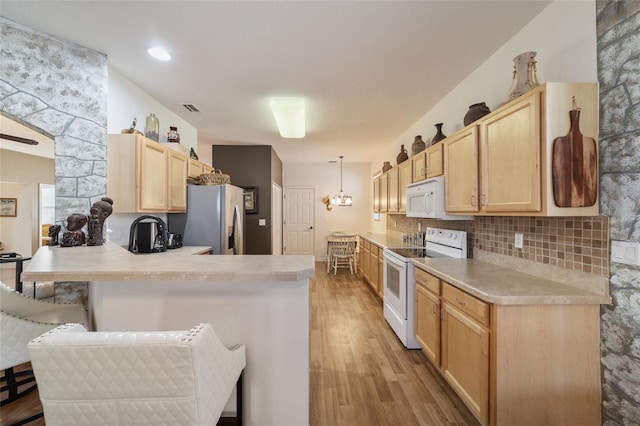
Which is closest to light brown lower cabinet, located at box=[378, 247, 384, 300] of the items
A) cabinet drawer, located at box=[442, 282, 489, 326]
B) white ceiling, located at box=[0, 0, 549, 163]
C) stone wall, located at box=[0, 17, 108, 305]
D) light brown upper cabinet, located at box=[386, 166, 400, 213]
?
light brown upper cabinet, located at box=[386, 166, 400, 213]

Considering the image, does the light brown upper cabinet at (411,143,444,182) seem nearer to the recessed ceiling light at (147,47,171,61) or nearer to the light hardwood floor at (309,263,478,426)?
the light hardwood floor at (309,263,478,426)

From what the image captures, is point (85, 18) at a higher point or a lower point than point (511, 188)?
higher

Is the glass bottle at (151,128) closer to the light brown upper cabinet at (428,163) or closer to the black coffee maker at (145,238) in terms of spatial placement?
the black coffee maker at (145,238)

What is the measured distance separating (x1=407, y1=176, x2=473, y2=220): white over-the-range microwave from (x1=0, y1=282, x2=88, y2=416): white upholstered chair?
112 inches

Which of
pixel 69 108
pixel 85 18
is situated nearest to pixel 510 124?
pixel 85 18

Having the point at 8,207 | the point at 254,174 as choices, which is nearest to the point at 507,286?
the point at 254,174

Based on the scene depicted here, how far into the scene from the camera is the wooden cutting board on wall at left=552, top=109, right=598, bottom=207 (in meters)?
1.40

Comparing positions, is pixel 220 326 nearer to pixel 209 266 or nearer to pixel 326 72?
pixel 209 266

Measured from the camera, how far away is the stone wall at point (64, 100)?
78.0 inches

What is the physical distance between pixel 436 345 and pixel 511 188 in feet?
4.22

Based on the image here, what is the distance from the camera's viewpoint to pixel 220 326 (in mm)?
1413

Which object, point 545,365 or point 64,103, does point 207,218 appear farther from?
point 545,365

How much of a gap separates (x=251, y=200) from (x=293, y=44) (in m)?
3.63

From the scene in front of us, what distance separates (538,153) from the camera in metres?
1.46
